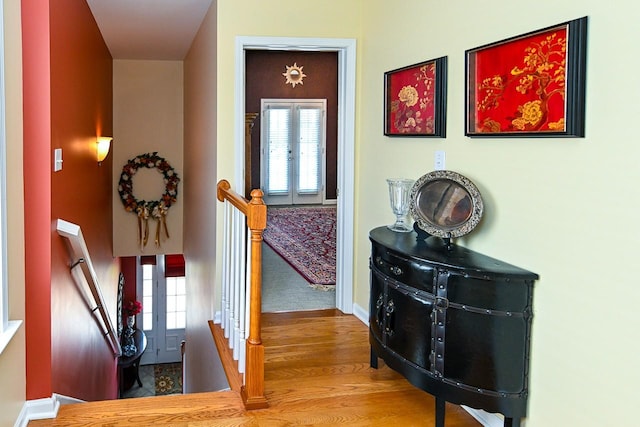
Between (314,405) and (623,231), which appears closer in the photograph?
(623,231)

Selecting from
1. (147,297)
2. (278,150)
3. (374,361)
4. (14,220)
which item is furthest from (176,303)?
(14,220)

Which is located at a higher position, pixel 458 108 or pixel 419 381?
pixel 458 108

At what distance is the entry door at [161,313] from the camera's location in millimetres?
10664

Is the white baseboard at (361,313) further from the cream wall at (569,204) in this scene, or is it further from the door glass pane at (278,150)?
the door glass pane at (278,150)

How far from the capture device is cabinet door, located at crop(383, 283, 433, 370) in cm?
256

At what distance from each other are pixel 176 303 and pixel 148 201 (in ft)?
12.7

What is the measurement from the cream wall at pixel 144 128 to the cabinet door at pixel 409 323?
518 centimetres

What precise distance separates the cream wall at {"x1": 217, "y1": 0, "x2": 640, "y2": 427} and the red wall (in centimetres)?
191

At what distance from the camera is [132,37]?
595 cm

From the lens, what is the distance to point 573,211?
218 cm

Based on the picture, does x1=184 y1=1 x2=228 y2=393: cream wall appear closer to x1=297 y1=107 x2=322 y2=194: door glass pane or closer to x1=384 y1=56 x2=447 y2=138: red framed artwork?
x1=384 y1=56 x2=447 y2=138: red framed artwork

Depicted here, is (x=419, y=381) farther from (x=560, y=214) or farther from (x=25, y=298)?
(x=25, y=298)

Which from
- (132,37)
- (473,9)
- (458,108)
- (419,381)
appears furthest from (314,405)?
(132,37)

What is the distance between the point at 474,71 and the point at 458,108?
26cm
